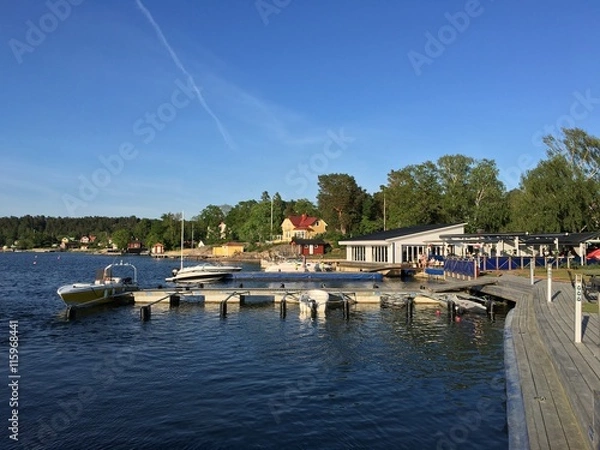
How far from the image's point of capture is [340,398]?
36.1 ft

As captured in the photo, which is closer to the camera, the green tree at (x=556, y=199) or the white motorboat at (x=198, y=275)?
the white motorboat at (x=198, y=275)

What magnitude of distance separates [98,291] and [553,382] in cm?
2400

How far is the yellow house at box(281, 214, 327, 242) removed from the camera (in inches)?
4092

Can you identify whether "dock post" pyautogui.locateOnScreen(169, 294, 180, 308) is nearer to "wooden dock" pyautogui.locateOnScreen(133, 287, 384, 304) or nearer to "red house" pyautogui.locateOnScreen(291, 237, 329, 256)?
"wooden dock" pyautogui.locateOnScreen(133, 287, 384, 304)

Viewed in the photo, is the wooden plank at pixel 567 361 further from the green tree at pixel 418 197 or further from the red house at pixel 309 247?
the red house at pixel 309 247

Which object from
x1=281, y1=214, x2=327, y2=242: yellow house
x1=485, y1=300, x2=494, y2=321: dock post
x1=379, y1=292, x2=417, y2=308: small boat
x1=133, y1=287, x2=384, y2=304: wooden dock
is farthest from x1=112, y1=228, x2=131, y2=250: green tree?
x1=485, y1=300, x2=494, y2=321: dock post

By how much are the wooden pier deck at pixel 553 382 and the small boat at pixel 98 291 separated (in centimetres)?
2135

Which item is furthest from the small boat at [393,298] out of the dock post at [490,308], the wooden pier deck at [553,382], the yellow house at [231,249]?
the yellow house at [231,249]

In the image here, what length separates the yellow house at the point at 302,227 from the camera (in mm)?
103938

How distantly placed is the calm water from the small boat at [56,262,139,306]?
3.17m

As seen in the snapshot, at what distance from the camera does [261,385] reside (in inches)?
472

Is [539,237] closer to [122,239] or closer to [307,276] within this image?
[307,276]

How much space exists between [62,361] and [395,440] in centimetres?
1145

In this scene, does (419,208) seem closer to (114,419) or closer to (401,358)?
(401,358)
